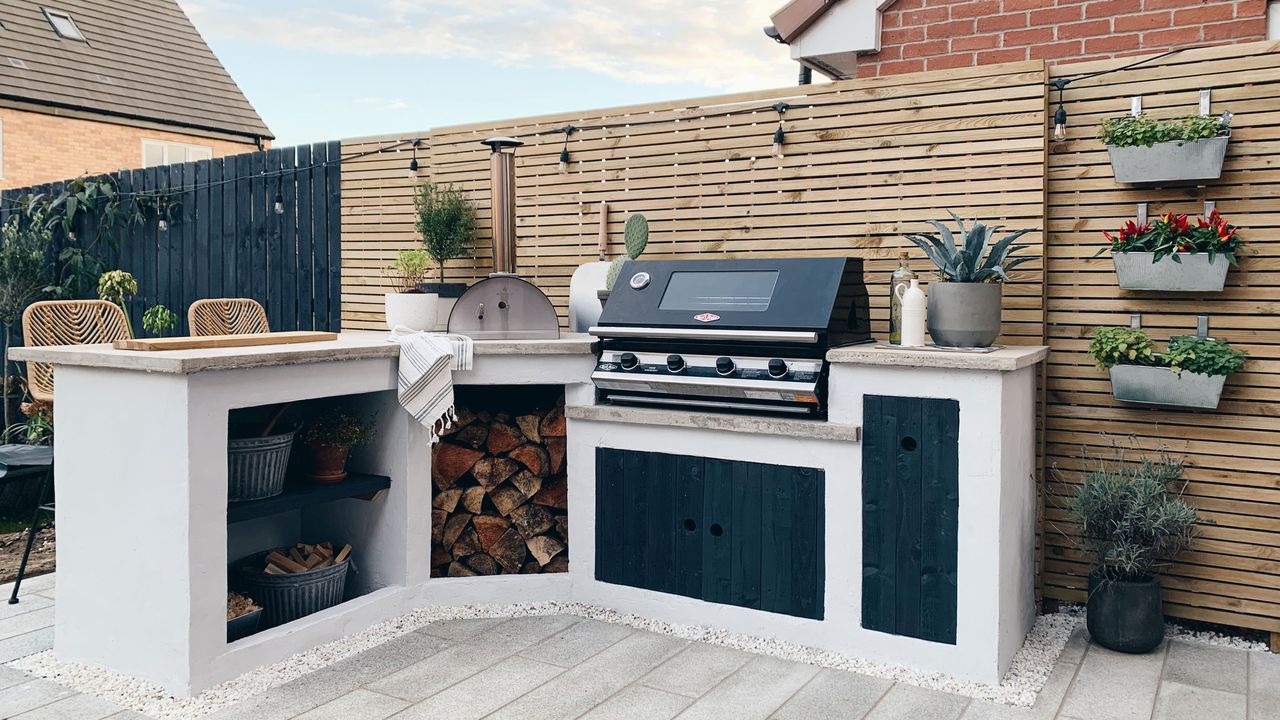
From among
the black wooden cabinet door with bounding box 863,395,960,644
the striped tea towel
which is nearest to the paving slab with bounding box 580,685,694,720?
the black wooden cabinet door with bounding box 863,395,960,644

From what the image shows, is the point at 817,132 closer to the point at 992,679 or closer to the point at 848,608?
the point at 848,608

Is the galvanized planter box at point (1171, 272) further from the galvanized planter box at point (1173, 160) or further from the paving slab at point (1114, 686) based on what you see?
the paving slab at point (1114, 686)

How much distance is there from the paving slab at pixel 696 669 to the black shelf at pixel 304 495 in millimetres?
1301

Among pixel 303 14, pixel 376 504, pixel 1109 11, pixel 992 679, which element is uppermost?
pixel 303 14

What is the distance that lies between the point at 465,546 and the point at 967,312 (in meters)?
2.19

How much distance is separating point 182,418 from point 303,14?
40.5 ft

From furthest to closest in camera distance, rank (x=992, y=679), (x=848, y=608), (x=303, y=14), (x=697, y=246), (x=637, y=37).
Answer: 1. (x=303, y=14)
2. (x=637, y=37)
3. (x=697, y=246)
4. (x=848, y=608)
5. (x=992, y=679)

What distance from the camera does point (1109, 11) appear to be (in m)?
4.12

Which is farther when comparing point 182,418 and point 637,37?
point 637,37

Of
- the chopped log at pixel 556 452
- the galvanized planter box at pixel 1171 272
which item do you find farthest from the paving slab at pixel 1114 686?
the chopped log at pixel 556 452

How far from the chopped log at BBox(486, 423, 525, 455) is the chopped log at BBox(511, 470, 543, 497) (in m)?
0.13

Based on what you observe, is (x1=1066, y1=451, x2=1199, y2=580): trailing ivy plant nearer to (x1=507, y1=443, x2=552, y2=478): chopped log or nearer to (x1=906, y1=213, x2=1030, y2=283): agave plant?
(x1=906, y1=213, x2=1030, y2=283): agave plant

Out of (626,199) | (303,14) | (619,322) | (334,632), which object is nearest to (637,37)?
(303,14)

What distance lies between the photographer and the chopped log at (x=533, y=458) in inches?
159
